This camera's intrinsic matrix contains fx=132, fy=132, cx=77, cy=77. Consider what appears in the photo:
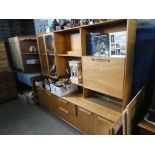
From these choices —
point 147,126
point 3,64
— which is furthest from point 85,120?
point 3,64

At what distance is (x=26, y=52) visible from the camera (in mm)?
3141

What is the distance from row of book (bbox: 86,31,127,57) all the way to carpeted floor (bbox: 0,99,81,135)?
4.16ft

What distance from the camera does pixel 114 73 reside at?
1453 millimetres

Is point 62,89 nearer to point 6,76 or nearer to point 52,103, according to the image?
point 52,103

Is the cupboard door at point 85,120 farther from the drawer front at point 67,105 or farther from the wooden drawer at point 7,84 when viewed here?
the wooden drawer at point 7,84

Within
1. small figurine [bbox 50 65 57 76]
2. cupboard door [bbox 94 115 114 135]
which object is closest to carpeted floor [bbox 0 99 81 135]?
cupboard door [bbox 94 115 114 135]

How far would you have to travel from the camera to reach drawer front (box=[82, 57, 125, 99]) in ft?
4.63

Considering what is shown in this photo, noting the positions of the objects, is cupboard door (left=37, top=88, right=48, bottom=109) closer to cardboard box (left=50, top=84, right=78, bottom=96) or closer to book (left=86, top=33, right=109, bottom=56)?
cardboard box (left=50, top=84, right=78, bottom=96)

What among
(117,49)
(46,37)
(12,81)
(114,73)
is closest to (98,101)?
(114,73)

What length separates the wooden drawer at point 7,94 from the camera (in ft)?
10.7

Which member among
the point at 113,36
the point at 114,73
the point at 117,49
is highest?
the point at 113,36

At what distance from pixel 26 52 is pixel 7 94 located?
1176mm
